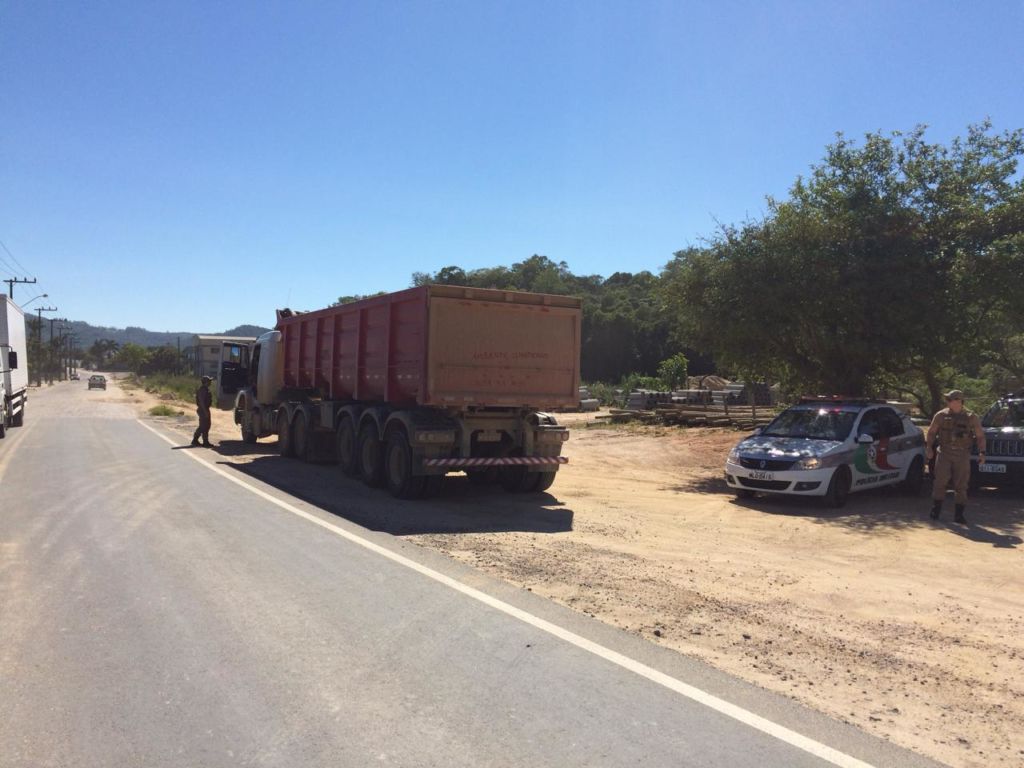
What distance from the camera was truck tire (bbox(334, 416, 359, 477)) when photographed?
14.2m

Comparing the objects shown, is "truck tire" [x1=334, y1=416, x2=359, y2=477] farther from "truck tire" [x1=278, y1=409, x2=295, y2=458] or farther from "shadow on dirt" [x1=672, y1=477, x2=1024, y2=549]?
"shadow on dirt" [x1=672, y1=477, x2=1024, y2=549]

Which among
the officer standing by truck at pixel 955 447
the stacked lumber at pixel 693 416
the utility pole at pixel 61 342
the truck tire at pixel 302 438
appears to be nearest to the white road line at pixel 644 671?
the officer standing by truck at pixel 955 447

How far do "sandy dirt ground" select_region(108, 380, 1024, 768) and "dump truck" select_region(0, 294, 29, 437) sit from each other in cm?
1266

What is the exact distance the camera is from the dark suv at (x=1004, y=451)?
1276 cm

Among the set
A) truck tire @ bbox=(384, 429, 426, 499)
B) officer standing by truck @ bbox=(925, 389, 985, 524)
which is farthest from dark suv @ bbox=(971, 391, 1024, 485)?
truck tire @ bbox=(384, 429, 426, 499)

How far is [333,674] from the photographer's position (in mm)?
4758

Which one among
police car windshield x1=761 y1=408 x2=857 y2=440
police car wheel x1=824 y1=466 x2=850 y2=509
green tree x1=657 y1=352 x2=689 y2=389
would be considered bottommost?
police car wheel x1=824 y1=466 x2=850 y2=509

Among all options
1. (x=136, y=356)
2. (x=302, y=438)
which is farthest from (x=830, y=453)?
(x=136, y=356)

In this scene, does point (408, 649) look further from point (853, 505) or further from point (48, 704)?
point (853, 505)

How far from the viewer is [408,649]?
5.20 metres

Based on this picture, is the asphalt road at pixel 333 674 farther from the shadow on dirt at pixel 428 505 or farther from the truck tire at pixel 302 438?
the truck tire at pixel 302 438

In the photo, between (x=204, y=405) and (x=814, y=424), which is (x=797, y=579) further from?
(x=204, y=405)

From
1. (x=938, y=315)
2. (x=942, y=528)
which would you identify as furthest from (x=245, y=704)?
(x=938, y=315)

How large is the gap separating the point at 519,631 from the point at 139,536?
5153 millimetres
